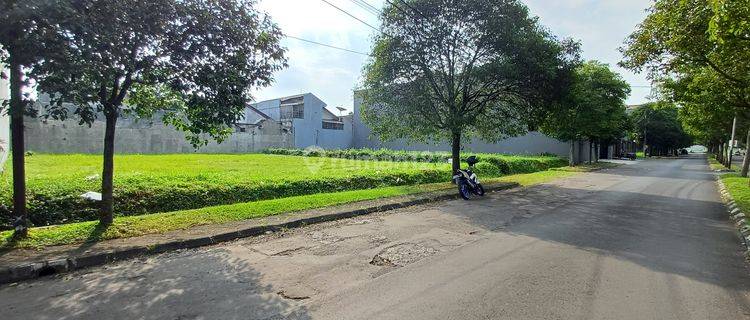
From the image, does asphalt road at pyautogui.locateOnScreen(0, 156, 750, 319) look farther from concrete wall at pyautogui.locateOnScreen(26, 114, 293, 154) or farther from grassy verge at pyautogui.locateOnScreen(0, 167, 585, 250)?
concrete wall at pyautogui.locateOnScreen(26, 114, 293, 154)

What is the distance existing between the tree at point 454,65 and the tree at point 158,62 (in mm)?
7518

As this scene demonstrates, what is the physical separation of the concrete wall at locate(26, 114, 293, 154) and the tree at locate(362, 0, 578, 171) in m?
15.2

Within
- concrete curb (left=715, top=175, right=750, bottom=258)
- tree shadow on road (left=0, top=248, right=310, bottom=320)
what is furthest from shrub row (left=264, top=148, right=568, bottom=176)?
tree shadow on road (left=0, top=248, right=310, bottom=320)

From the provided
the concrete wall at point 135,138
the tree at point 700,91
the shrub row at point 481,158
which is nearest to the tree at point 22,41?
the tree at point 700,91

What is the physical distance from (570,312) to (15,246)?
23.1 feet

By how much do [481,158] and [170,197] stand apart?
1884cm

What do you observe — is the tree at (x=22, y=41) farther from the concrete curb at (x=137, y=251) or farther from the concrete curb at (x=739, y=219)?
the concrete curb at (x=739, y=219)

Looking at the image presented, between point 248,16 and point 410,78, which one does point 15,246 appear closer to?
point 248,16

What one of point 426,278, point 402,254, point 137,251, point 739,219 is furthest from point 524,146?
point 137,251

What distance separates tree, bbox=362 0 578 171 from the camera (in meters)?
14.0

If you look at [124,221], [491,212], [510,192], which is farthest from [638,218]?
[124,221]

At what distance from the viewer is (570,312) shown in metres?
4.08

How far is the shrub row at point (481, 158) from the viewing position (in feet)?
78.4

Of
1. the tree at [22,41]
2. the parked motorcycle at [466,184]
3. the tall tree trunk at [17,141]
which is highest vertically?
the tree at [22,41]
